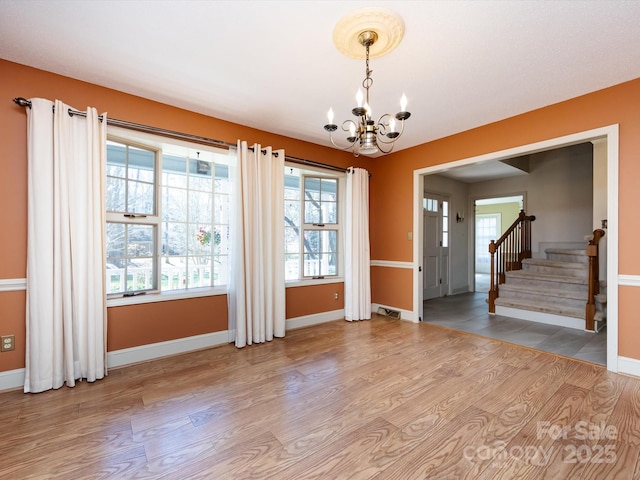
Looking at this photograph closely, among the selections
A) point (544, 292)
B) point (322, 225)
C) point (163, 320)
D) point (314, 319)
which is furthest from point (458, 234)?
point (163, 320)

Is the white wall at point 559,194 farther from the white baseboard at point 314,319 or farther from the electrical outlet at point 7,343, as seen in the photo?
the electrical outlet at point 7,343

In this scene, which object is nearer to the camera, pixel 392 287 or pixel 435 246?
pixel 392 287

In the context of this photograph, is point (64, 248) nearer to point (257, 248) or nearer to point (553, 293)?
point (257, 248)

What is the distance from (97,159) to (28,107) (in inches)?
22.3

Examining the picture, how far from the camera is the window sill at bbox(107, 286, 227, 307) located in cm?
273

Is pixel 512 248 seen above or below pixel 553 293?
above

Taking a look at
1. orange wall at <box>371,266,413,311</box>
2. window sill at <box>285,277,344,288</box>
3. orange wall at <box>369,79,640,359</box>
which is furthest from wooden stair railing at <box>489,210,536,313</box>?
window sill at <box>285,277,344,288</box>

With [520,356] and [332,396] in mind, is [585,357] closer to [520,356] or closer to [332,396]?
[520,356]

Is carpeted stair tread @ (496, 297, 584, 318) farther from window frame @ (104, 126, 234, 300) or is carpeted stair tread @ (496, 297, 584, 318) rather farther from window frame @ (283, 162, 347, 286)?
window frame @ (104, 126, 234, 300)

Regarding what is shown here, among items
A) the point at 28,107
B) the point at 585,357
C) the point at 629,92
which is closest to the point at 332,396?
the point at 585,357

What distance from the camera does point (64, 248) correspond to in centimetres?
234

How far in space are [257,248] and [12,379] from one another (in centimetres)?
224

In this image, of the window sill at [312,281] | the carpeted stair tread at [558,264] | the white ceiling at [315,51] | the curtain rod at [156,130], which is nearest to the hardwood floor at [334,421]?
the window sill at [312,281]

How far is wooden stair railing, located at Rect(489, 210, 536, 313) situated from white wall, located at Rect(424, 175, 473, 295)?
33.4 inches
